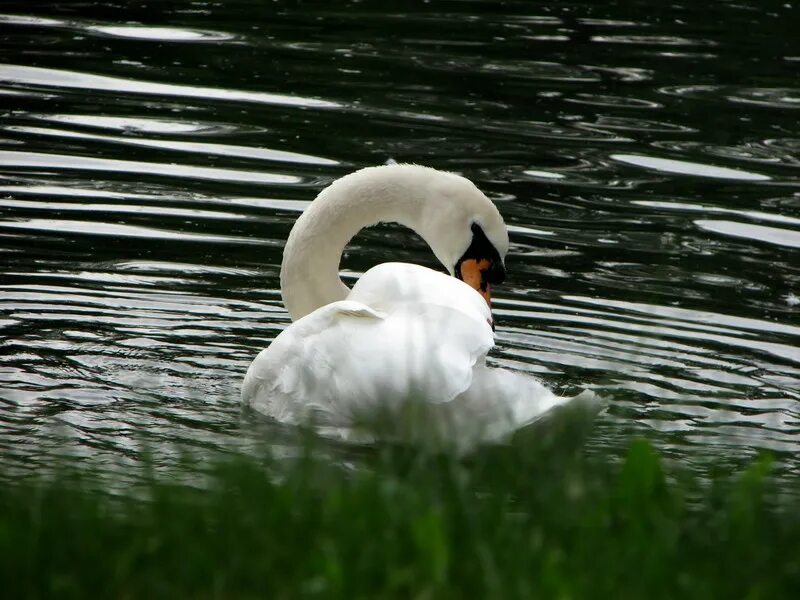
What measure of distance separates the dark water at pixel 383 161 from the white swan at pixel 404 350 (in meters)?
0.27

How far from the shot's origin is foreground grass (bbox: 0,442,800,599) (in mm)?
3256

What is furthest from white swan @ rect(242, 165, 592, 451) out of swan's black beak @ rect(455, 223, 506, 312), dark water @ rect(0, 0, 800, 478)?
dark water @ rect(0, 0, 800, 478)

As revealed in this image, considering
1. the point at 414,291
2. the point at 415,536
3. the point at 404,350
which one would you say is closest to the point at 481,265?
the point at 414,291

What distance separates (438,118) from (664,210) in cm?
243

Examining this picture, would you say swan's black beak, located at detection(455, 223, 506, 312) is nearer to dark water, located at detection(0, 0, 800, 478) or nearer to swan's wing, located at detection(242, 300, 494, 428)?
dark water, located at detection(0, 0, 800, 478)

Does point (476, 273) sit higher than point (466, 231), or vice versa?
point (466, 231)

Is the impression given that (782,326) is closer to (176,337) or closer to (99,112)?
(176,337)

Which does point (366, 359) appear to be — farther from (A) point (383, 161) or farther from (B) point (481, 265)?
(A) point (383, 161)

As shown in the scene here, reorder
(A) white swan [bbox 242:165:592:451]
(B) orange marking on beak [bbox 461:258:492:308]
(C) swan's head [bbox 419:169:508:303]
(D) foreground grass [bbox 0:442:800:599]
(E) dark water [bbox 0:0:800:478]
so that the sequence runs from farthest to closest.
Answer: (B) orange marking on beak [bbox 461:258:492:308]
(C) swan's head [bbox 419:169:508:303]
(E) dark water [bbox 0:0:800:478]
(A) white swan [bbox 242:165:592:451]
(D) foreground grass [bbox 0:442:800:599]

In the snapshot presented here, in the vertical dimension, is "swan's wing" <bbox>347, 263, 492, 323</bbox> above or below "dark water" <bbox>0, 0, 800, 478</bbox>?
above

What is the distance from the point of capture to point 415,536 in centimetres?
336

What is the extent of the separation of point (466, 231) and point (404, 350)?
1.70 metres

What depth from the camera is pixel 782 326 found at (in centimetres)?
780

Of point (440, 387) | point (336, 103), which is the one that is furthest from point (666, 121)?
point (440, 387)
